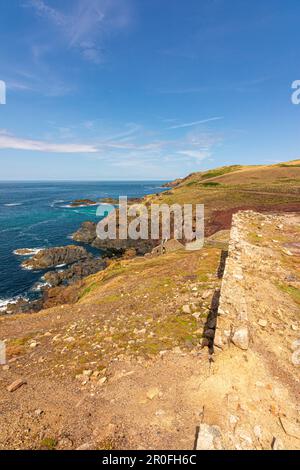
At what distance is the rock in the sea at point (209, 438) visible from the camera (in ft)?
15.7

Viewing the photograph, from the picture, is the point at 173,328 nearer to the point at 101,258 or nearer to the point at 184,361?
the point at 184,361

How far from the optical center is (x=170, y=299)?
1247 centimetres

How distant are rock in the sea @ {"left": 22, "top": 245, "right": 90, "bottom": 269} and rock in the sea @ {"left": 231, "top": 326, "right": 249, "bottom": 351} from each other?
3490cm

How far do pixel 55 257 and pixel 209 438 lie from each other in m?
37.8

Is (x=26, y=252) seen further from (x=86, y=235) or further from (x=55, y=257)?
(x=86, y=235)

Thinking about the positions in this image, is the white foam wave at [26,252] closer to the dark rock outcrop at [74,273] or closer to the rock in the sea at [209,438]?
the dark rock outcrop at [74,273]

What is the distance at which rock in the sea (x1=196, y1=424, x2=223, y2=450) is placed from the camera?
4794mm

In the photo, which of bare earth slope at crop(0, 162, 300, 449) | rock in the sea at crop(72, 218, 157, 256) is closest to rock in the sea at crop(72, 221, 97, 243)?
rock in the sea at crop(72, 218, 157, 256)

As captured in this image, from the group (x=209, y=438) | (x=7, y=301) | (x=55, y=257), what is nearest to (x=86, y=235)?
(x=55, y=257)

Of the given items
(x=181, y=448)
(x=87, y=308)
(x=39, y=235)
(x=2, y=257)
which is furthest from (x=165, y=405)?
(x=39, y=235)

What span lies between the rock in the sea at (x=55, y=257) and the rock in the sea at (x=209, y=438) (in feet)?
118

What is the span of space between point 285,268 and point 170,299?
21.9 ft

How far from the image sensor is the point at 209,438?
16.1 feet

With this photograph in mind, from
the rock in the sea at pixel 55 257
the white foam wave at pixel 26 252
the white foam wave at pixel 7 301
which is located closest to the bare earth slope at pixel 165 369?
the white foam wave at pixel 7 301
